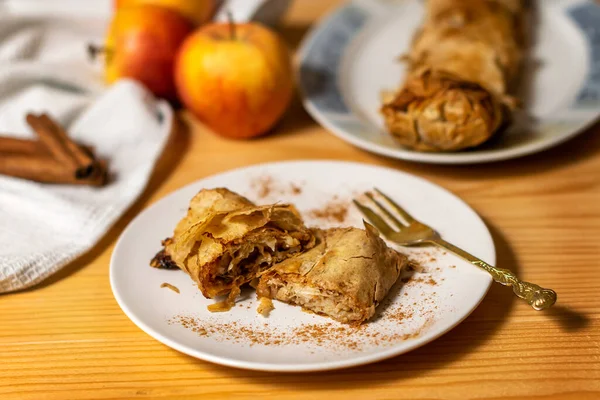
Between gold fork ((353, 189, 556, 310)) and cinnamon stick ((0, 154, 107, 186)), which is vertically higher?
gold fork ((353, 189, 556, 310))

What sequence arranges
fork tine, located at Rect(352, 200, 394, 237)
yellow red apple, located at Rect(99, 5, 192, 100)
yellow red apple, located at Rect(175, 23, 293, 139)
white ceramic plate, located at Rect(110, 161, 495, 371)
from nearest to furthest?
white ceramic plate, located at Rect(110, 161, 495, 371) → fork tine, located at Rect(352, 200, 394, 237) → yellow red apple, located at Rect(175, 23, 293, 139) → yellow red apple, located at Rect(99, 5, 192, 100)

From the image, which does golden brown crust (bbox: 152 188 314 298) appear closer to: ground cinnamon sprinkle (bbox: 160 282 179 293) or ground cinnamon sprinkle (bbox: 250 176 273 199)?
ground cinnamon sprinkle (bbox: 160 282 179 293)

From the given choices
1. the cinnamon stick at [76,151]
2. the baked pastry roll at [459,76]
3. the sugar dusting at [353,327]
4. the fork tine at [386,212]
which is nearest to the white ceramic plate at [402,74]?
the baked pastry roll at [459,76]

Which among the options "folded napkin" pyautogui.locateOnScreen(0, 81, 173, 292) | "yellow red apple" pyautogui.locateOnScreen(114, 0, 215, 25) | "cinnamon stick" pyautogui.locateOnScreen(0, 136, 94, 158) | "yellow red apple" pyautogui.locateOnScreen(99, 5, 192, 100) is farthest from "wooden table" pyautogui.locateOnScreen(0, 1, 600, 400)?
"yellow red apple" pyautogui.locateOnScreen(114, 0, 215, 25)

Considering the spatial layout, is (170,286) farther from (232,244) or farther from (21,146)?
(21,146)

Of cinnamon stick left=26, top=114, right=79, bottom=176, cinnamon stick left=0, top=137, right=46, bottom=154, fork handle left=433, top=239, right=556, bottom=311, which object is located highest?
fork handle left=433, top=239, right=556, bottom=311

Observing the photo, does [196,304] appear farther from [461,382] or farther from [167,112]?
[167,112]

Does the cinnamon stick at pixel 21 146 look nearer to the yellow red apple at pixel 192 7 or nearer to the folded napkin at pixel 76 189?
the folded napkin at pixel 76 189
